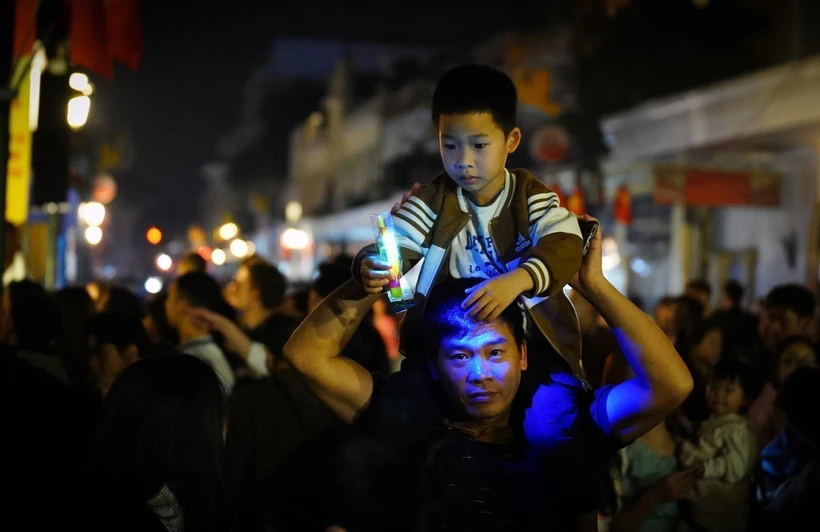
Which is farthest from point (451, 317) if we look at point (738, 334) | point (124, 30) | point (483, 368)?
point (124, 30)

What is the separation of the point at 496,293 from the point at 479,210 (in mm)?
499

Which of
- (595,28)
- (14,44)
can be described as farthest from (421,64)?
(14,44)

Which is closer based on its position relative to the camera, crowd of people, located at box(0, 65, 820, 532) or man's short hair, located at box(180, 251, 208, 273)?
crowd of people, located at box(0, 65, 820, 532)

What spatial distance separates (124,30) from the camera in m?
9.48

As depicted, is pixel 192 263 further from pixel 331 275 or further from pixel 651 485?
pixel 651 485

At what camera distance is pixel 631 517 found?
4.92 m

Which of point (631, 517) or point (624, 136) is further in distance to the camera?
point (624, 136)

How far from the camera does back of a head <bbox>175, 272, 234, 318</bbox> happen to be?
22.4 ft

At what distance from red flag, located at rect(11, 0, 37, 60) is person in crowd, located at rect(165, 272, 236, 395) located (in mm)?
2911

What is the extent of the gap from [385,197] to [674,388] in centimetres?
3972

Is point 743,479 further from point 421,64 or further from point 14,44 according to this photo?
point 421,64

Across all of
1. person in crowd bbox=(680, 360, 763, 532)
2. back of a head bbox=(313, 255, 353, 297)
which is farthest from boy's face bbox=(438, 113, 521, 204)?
back of a head bbox=(313, 255, 353, 297)

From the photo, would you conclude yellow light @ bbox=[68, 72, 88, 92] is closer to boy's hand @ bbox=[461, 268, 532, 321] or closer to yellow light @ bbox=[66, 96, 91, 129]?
yellow light @ bbox=[66, 96, 91, 129]

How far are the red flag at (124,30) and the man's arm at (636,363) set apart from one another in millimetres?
7248
